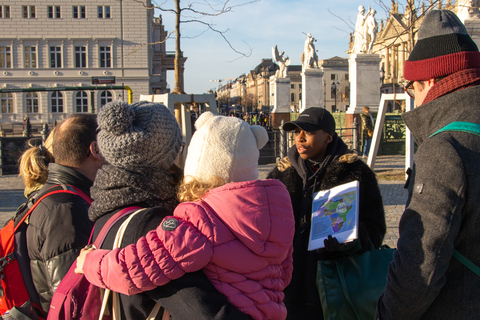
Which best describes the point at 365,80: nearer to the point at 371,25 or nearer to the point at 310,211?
the point at 371,25

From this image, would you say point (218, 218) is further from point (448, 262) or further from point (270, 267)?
point (448, 262)

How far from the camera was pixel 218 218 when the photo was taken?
1622 millimetres

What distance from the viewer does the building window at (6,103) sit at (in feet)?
172

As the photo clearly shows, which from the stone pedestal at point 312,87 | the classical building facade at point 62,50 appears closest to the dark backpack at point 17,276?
the stone pedestal at point 312,87

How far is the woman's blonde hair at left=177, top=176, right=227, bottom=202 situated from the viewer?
67.5 inches

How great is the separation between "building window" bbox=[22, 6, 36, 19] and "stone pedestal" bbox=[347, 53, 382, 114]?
4724cm

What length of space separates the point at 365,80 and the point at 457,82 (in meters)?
17.5

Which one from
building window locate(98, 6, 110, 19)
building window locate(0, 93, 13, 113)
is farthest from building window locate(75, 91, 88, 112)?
building window locate(98, 6, 110, 19)

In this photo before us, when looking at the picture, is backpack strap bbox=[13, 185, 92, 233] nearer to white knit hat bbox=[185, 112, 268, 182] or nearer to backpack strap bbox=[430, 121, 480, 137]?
white knit hat bbox=[185, 112, 268, 182]

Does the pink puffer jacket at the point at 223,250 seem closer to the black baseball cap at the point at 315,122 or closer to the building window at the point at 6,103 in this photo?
the black baseball cap at the point at 315,122

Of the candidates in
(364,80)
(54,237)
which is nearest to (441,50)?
(54,237)

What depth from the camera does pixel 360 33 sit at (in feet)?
57.7

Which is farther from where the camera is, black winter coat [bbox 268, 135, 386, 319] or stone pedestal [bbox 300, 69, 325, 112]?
stone pedestal [bbox 300, 69, 325, 112]

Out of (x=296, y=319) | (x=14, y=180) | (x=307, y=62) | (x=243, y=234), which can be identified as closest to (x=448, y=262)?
(x=243, y=234)
